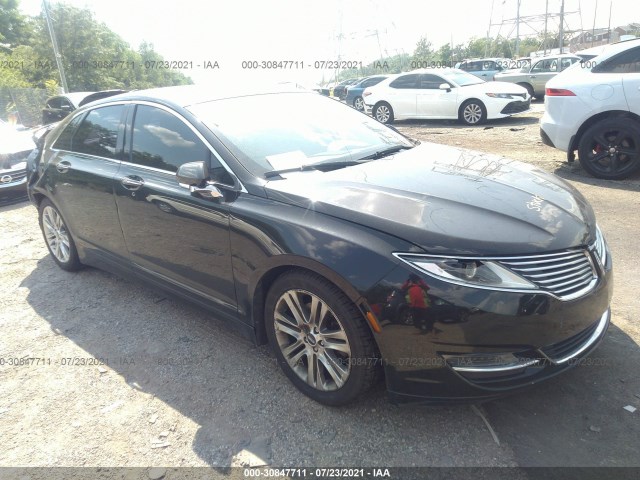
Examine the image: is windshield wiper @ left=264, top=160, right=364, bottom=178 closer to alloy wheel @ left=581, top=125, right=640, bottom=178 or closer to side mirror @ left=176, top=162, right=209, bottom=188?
side mirror @ left=176, top=162, right=209, bottom=188

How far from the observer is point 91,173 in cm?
391

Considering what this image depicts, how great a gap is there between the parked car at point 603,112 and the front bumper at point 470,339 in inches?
195

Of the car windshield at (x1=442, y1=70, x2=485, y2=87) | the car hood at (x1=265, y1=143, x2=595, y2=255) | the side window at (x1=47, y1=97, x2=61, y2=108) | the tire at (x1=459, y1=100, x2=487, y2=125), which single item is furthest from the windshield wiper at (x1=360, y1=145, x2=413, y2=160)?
the car windshield at (x1=442, y1=70, x2=485, y2=87)

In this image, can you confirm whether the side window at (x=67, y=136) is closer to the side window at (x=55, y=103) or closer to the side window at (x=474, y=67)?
the side window at (x=55, y=103)

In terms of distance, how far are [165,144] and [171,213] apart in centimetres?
51

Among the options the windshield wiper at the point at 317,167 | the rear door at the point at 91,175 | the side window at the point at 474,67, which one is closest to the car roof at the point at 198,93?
the rear door at the point at 91,175

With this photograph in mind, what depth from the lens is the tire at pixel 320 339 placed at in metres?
2.38

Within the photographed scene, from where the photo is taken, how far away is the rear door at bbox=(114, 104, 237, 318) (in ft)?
9.77

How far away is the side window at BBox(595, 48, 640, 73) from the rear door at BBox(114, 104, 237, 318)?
5.89 m

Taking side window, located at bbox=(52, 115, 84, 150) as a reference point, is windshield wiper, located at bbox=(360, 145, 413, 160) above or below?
below

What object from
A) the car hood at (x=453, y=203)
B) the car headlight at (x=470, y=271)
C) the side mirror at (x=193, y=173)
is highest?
the side mirror at (x=193, y=173)

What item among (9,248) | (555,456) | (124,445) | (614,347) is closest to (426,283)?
(555,456)

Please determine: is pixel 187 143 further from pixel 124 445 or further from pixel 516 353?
pixel 516 353

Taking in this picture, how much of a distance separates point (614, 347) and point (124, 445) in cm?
289
